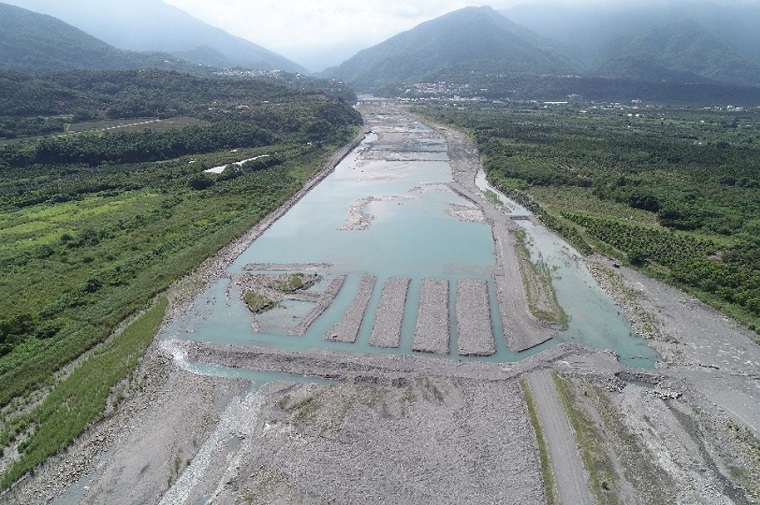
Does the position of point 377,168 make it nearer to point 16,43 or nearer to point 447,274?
point 447,274

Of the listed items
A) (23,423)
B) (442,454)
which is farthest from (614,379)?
(23,423)

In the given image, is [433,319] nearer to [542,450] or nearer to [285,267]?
[542,450]

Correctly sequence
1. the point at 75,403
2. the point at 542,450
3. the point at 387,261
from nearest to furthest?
the point at 542,450, the point at 75,403, the point at 387,261

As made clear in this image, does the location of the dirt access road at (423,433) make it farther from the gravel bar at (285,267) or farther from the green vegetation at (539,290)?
the gravel bar at (285,267)

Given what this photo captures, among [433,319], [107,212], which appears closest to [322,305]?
[433,319]

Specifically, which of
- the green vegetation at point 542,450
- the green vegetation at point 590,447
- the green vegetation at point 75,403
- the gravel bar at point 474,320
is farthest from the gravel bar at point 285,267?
the green vegetation at point 590,447

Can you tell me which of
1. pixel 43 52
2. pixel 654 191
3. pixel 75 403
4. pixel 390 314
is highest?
pixel 43 52
